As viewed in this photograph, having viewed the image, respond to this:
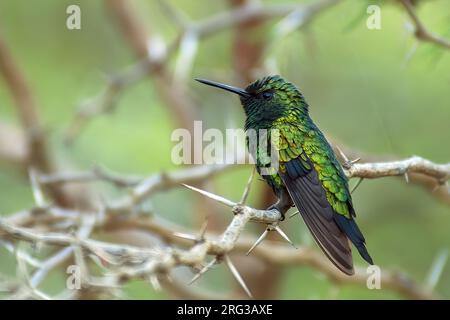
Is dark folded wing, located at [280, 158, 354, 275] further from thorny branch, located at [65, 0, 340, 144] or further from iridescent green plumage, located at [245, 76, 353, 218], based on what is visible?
thorny branch, located at [65, 0, 340, 144]

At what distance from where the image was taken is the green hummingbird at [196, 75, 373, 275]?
4121 millimetres

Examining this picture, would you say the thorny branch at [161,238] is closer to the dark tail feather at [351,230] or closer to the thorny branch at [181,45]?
the dark tail feather at [351,230]

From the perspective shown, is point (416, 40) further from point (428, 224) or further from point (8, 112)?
point (8, 112)

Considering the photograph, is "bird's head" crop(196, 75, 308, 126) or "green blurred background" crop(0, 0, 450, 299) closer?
"bird's head" crop(196, 75, 308, 126)

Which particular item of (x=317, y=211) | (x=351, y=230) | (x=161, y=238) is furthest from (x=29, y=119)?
(x=351, y=230)

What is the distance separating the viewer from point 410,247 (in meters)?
10.6

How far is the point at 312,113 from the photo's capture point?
34.0ft

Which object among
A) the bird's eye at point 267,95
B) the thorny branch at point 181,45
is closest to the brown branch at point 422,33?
the bird's eye at point 267,95

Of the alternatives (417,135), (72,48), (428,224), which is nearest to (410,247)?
(428,224)

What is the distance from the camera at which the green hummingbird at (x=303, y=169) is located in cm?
412

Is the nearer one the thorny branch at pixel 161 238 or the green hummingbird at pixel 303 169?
the thorny branch at pixel 161 238

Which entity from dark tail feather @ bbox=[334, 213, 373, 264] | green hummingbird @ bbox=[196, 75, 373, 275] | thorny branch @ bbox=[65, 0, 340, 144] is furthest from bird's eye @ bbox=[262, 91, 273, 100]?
thorny branch @ bbox=[65, 0, 340, 144]

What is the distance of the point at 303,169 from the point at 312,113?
590 centimetres

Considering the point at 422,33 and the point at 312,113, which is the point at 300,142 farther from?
the point at 312,113
